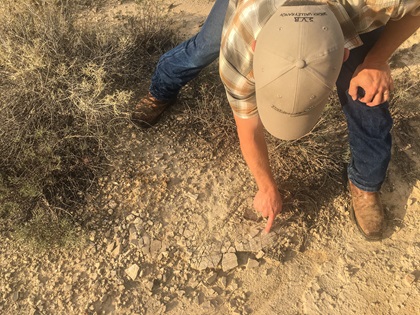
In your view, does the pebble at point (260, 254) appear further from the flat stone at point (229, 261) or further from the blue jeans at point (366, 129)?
the blue jeans at point (366, 129)

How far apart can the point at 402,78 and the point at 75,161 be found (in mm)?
2207

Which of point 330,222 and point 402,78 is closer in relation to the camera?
point 330,222

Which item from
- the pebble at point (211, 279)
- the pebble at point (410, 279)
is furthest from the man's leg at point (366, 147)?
the pebble at point (211, 279)

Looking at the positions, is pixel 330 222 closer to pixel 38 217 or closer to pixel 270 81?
pixel 270 81

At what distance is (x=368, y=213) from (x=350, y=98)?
658 millimetres

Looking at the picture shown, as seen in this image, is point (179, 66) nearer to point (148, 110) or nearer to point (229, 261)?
point (148, 110)

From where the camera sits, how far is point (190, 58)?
219 cm

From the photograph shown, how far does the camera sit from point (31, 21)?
259 centimetres

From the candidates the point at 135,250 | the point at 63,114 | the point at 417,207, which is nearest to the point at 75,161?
the point at 63,114

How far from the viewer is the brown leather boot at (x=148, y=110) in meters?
2.46

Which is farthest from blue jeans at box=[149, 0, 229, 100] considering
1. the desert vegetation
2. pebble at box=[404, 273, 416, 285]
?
pebble at box=[404, 273, 416, 285]

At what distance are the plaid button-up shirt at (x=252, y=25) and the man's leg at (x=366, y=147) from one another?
0.38 metres

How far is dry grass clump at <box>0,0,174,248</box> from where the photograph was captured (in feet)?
7.11

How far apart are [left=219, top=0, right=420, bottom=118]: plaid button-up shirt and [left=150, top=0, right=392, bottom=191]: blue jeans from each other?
1.16 feet
